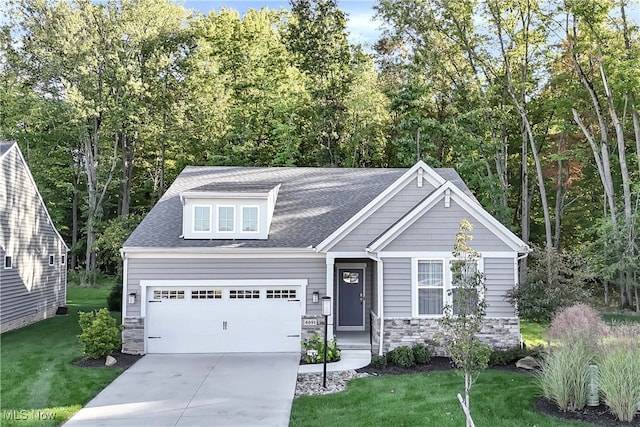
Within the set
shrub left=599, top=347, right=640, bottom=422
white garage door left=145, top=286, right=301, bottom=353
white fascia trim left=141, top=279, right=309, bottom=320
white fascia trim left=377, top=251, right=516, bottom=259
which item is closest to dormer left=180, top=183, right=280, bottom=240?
white fascia trim left=141, top=279, right=309, bottom=320

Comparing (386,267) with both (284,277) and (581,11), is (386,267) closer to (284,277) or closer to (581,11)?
(284,277)

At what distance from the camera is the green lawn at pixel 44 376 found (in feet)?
28.2

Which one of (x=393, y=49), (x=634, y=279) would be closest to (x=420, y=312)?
(x=634, y=279)

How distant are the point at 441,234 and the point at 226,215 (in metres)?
5.90

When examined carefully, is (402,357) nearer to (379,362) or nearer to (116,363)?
(379,362)

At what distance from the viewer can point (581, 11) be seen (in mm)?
19078

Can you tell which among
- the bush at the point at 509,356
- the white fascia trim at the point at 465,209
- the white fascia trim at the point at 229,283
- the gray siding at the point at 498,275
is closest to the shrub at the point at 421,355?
the bush at the point at 509,356

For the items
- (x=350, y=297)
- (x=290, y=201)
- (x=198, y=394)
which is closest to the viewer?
(x=198, y=394)

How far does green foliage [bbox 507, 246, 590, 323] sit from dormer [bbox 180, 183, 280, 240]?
22.4ft

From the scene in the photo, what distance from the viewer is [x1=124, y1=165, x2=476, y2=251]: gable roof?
13789 millimetres

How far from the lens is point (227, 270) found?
44.3ft

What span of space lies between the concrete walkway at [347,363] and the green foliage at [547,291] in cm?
384

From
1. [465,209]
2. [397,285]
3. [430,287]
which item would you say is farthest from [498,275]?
[397,285]

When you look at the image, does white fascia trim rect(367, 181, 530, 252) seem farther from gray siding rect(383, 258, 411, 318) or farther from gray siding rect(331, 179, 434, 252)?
gray siding rect(331, 179, 434, 252)
